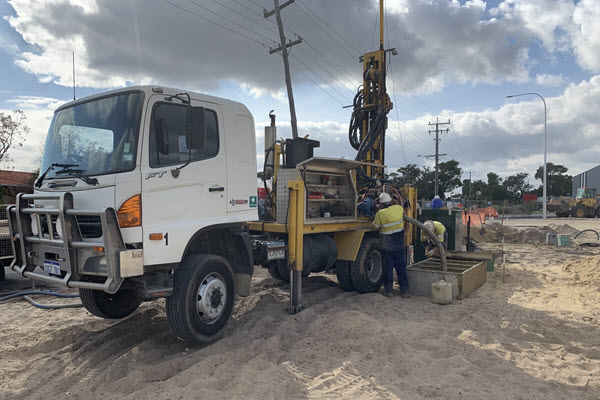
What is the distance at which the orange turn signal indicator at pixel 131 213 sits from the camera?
161 inches

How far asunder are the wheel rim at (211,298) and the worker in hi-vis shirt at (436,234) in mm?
5228

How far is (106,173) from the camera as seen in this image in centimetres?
423

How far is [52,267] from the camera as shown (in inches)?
172

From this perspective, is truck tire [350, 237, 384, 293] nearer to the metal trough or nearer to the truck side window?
the metal trough

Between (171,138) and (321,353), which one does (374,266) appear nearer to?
(321,353)

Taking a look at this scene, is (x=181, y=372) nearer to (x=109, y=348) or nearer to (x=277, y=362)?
(x=277, y=362)

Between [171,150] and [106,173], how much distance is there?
27.0 inches

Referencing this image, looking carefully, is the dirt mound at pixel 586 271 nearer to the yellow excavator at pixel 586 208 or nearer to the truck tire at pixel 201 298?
the truck tire at pixel 201 298

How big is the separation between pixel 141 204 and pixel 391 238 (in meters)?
4.69

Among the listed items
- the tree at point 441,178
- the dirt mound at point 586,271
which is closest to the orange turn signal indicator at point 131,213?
the dirt mound at point 586,271

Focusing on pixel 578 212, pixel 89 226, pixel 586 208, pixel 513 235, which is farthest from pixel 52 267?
pixel 586 208

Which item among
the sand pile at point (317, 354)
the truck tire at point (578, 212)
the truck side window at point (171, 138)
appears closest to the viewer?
the sand pile at point (317, 354)

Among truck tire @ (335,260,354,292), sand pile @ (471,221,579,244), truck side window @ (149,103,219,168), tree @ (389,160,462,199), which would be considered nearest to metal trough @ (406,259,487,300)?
truck tire @ (335,260,354,292)

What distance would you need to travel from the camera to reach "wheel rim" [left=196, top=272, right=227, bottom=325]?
4.68 metres
